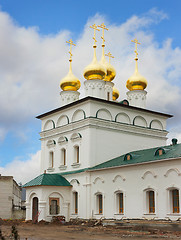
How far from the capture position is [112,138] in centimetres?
2181

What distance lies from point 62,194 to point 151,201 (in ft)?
20.5

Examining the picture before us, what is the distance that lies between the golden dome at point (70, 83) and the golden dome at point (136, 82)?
11.8 feet

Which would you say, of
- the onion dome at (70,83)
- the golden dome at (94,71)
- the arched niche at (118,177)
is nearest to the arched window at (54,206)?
the arched niche at (118,177)

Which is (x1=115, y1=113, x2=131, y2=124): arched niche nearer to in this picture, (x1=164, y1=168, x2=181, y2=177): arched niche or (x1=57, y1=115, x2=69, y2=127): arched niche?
(x1=57, y1=115, x2=69, y2=127): arched niche

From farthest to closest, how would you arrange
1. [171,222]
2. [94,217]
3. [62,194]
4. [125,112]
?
[125,112], [62,194], [94,217], [171,222]

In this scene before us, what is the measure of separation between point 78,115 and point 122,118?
2744 mm

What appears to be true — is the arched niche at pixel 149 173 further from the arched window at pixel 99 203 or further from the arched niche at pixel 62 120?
the arched niche at pixel 62 120

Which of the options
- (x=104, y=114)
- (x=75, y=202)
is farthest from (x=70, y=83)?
(x=75, y=202)

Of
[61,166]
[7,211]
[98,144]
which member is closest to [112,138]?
[98,144]

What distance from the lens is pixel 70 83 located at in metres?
25.5

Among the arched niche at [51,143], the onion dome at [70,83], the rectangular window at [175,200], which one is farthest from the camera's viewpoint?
the onion dome at [70,83]

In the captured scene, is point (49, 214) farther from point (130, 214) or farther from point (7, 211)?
point (7, 211)

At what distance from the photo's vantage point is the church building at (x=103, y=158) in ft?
54.9

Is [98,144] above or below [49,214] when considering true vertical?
above
